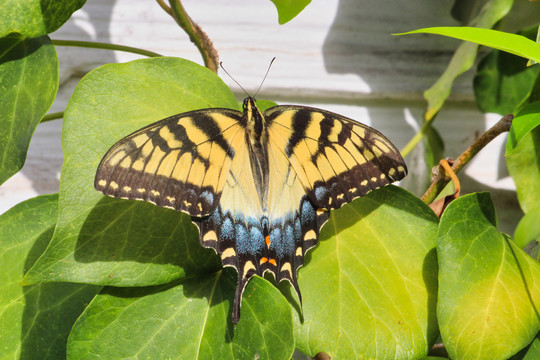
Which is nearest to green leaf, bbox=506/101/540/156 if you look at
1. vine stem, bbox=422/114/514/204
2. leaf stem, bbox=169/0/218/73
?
vine stem, bbox=422/114/514/204

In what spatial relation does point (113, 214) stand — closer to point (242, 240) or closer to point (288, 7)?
point (242, 240)

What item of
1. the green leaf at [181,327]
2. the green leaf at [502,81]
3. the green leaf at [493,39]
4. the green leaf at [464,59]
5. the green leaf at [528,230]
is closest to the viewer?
the green leaf at [493,39]

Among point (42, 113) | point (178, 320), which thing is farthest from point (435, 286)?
point (42, 113)

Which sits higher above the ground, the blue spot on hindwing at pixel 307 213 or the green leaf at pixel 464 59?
the green leaf at pixel 464 59

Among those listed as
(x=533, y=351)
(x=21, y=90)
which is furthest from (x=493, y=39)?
(x=21, y=90)

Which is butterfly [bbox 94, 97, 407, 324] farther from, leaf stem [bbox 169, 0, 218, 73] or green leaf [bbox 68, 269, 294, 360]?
leaf stem [bbox 169, 0, 218, 73]

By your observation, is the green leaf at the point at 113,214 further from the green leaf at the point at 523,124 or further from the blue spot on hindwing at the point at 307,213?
the green leaf at the point at 523,124

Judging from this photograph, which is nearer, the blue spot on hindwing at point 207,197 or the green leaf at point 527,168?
the blue spot on hindwing at point 207,197

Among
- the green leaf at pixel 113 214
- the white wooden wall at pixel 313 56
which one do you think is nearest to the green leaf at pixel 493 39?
the green leaf at pixel 113 214

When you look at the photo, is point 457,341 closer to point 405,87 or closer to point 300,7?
point 300,7
